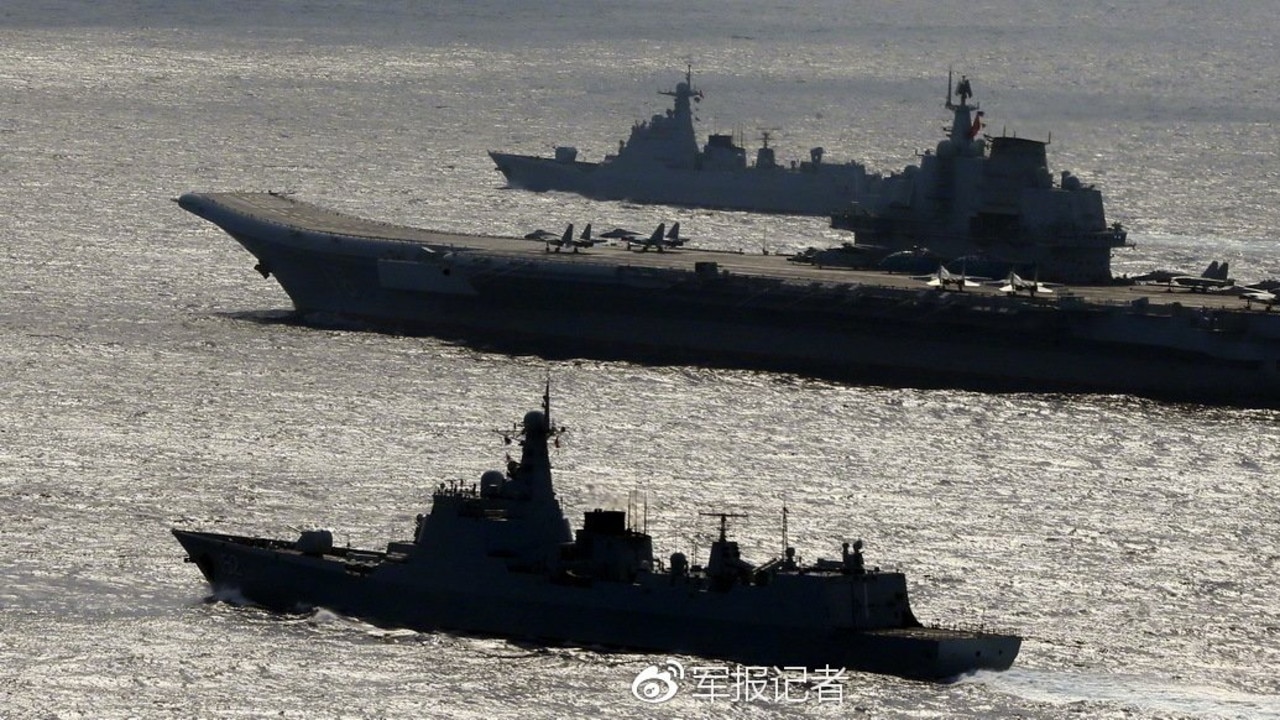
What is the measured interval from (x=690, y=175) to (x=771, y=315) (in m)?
36.2

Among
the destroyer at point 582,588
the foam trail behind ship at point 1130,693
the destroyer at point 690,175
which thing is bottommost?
the foam trail behind ship at point 1130,693

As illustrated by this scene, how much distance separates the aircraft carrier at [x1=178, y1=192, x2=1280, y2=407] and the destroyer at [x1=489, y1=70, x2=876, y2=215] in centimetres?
2483

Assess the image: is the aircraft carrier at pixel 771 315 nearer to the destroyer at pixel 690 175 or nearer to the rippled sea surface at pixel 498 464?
the rippled sea surface at pixel 498 464

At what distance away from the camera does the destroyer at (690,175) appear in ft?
322

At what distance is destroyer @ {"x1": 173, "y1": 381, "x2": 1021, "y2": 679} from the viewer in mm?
36438

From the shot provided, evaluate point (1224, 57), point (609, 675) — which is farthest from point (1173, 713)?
point (1224, 57)

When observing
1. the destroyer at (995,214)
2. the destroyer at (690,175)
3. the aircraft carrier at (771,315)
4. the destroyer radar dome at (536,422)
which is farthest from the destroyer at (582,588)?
the destroyer at (690,175)

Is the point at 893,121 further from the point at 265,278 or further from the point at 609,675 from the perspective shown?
the point at 609,675

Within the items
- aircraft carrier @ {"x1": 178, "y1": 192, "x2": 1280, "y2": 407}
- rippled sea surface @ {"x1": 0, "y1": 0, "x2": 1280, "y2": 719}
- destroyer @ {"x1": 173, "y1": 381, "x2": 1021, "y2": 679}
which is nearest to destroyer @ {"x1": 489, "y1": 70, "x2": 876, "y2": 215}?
rippled sea surface @ {"x1": 0, "y1": 0, "x2": 1280, "y2": 719}

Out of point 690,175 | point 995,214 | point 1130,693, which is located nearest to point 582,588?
point 1130,693

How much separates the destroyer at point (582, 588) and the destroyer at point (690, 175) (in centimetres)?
5793

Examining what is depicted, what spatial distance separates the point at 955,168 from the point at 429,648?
1550 inches

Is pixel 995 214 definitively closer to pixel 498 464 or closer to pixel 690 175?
pixel 498 464

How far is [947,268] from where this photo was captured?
2741 inches
